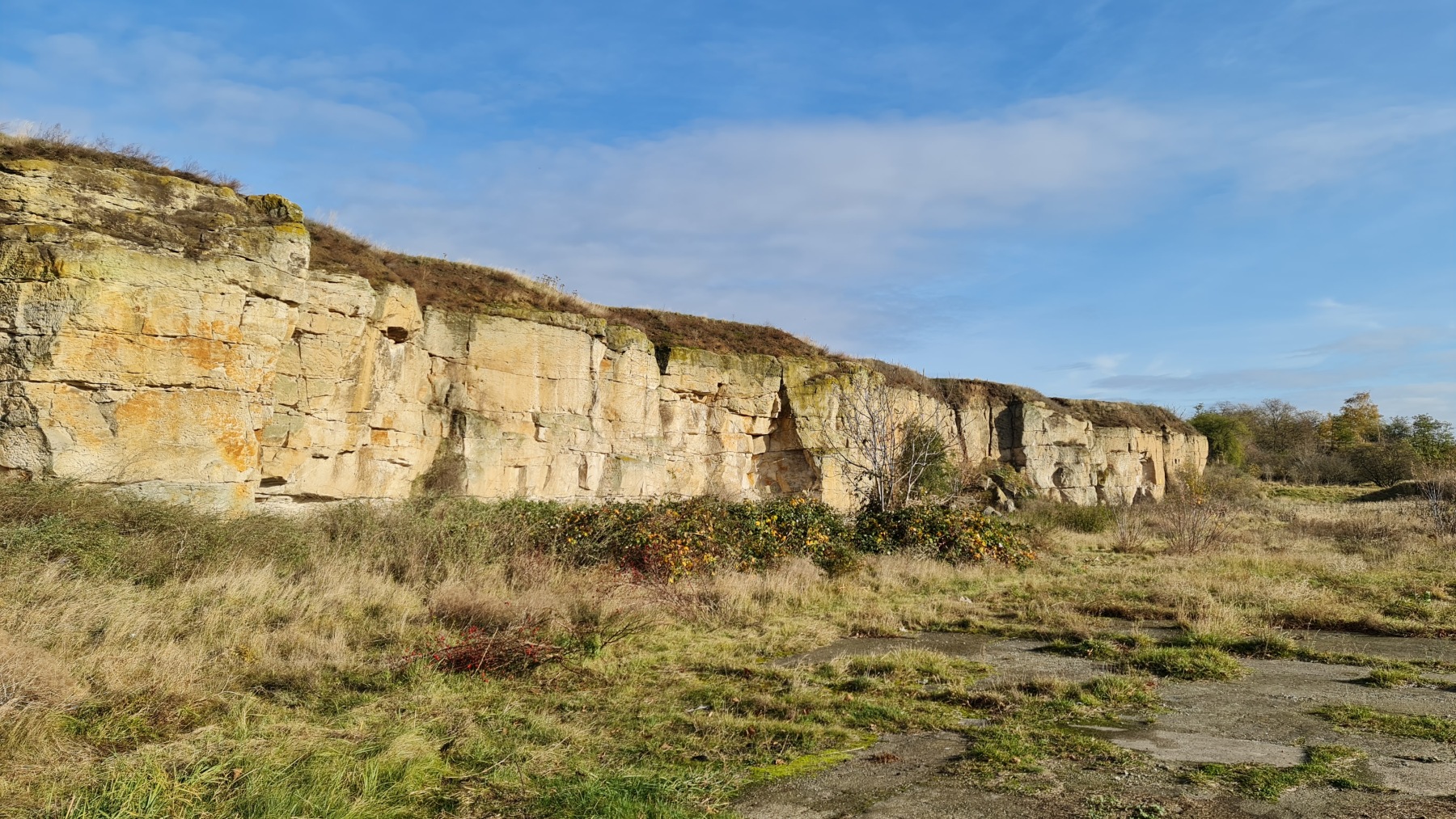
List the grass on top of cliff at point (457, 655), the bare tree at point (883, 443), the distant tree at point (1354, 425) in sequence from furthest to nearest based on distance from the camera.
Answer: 1. the distant tree at point (1354, 425)
2. the bare tree at point (883, 443)
3. the grass on top of cliff at point (457, 655)

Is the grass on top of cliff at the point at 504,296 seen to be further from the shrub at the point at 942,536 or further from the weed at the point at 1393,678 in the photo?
the weed at the point at 1393,678

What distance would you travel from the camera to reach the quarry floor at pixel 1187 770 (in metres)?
3.96

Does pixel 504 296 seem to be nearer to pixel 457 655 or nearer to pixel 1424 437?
pixel 457 655

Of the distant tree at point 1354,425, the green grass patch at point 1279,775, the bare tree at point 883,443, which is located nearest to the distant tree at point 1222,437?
the distant tree at point 1354,425

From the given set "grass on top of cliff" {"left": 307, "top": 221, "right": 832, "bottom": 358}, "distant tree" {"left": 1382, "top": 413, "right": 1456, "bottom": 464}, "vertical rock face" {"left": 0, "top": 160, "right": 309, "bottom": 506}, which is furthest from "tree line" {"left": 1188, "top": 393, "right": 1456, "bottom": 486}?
"vertical rock face" {"left": 0, "top": 160, "right": 309, "bottom": 506}

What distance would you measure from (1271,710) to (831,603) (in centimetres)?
588

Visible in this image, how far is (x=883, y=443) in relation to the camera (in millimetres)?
19266

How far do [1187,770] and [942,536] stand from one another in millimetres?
10983

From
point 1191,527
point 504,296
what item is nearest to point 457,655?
point 504,296

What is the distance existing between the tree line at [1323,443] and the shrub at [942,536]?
1156 inches

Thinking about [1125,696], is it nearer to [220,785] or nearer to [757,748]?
[757,748]

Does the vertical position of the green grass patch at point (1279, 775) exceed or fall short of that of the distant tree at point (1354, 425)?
it falls short

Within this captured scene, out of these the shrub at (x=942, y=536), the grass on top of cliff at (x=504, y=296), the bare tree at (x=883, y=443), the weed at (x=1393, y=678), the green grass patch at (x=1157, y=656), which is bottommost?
the green grass patch at (x=1157, y=656)

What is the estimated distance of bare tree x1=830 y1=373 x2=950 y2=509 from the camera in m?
18.7
